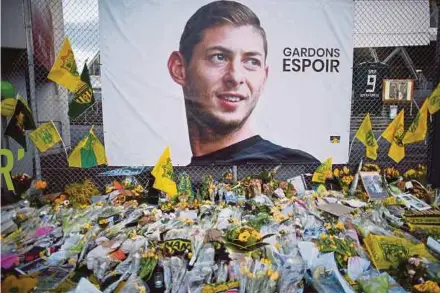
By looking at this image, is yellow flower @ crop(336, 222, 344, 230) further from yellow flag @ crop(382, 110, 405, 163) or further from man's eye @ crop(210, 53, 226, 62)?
man's eye @ crop(210, 53, 226, 62)

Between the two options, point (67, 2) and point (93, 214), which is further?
point (67, 2)

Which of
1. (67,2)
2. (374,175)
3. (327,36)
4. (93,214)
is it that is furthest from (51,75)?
(374,175)

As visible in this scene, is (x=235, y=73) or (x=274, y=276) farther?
(x=235, y=73)

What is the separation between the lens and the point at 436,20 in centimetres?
357

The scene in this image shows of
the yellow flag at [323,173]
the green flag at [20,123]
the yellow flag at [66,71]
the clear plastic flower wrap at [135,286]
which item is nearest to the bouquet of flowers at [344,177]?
the yellow flag at [323,173]

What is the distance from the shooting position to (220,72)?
340 centimetres

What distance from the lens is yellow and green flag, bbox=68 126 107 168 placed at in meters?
3.37

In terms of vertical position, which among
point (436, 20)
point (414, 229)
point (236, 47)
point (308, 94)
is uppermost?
point (436, 20)

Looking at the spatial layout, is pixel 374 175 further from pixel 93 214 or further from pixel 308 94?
pixel 93 214

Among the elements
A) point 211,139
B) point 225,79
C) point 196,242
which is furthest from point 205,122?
point 196,242

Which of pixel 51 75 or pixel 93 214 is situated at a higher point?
pixel 51 75

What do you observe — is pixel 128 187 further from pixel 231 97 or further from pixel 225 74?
pixel 225 74

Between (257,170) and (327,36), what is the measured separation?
1.75m

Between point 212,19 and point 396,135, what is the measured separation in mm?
2472
